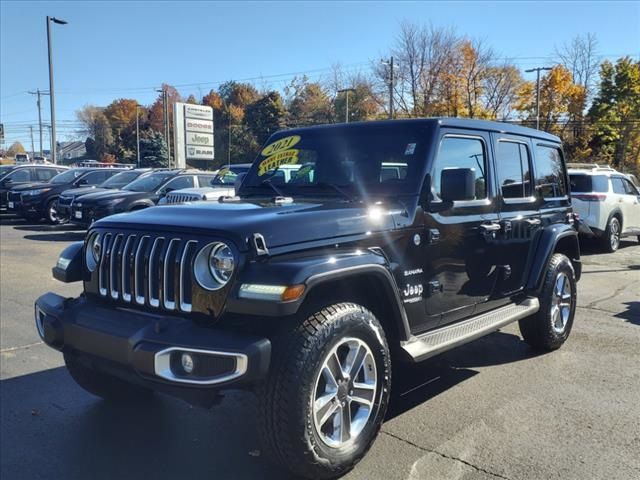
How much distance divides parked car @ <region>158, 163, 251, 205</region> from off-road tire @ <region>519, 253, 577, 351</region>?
6422 millimetres

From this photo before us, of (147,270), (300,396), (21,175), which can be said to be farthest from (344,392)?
(21,175)

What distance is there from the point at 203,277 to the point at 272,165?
1.99 meters

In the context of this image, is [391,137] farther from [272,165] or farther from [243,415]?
[243,415]

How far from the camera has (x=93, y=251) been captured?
11.3 ft

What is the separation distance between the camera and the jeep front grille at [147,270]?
9.51 ft

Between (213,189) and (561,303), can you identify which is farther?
(213,189)

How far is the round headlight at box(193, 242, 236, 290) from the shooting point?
2.81 metres

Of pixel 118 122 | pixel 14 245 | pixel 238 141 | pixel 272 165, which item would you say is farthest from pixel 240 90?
pixel 272 165

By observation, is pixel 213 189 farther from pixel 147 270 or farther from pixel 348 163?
pixel 147 270

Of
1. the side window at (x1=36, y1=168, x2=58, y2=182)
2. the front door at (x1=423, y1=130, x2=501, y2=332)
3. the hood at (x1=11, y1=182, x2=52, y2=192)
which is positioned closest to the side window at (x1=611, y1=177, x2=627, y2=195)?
the front door at (x1=423, y1=130, x2=501, y2=332)

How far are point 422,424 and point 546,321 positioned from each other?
2024 mm

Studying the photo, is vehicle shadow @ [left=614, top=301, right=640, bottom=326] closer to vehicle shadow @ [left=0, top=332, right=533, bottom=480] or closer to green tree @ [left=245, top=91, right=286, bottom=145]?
vehicle shadow @ [left=0, top=332, right=533, bottom=480]

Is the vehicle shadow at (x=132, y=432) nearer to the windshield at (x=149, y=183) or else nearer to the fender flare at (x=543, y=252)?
the fender flare at (x=543, y=252)

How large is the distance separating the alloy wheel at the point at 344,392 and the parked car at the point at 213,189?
7.47 metres
